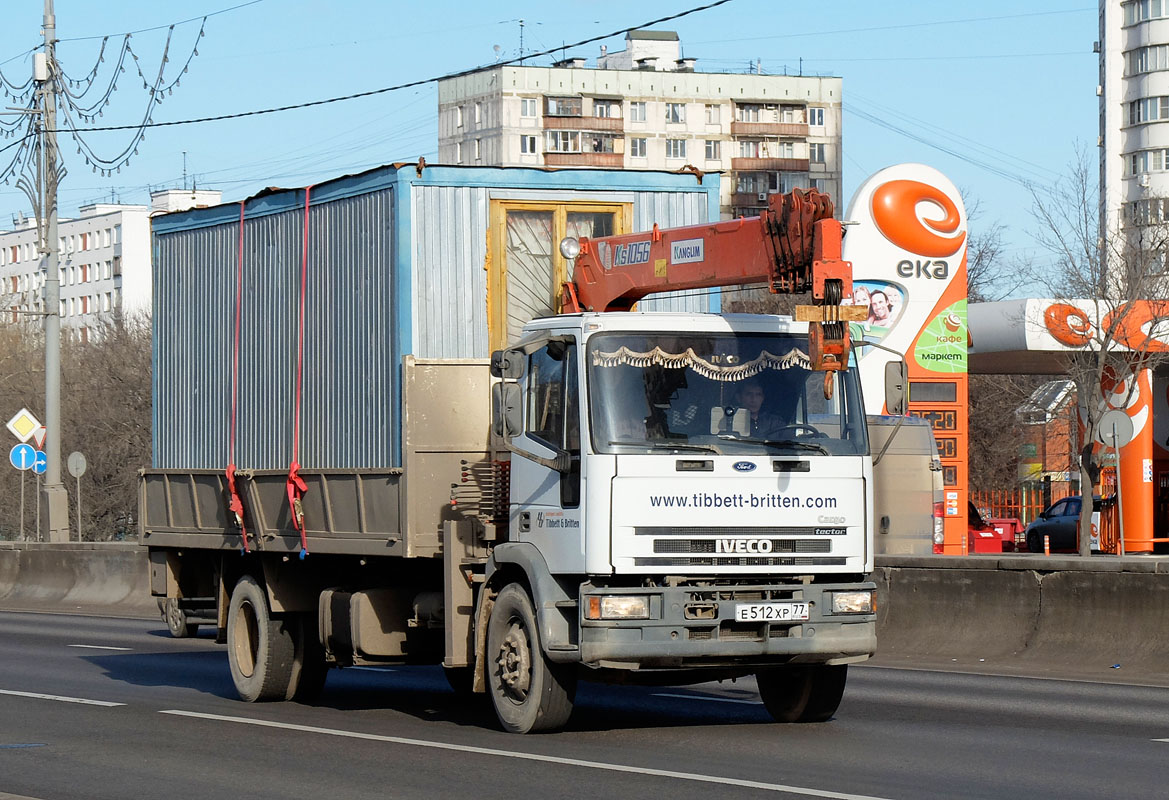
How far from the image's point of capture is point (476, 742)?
11.5 m

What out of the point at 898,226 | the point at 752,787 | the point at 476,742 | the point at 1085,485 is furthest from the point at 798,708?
the point at 1085,485

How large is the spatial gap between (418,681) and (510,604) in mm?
5353

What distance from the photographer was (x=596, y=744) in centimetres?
1129

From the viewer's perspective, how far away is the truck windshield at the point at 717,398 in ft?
36.3

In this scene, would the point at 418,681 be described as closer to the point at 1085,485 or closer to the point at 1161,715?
the point at 1161,715

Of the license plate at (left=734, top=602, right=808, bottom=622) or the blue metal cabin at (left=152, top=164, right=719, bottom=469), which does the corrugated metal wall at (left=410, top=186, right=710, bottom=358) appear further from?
the license plate at (left=734, top=602, right=808, bottom=622)

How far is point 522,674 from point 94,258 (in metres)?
142

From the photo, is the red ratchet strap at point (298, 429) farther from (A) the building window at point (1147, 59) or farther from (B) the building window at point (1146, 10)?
(B) the building window at point (1146, 10)

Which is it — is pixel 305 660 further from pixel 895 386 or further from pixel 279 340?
pixel 895 386

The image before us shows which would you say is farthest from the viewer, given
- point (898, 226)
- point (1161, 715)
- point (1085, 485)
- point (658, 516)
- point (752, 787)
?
point (1085, 485)

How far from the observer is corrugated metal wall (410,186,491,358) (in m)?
12.8

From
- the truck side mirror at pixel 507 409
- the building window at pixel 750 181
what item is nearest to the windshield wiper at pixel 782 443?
the truck side mirror at pixel 507 409

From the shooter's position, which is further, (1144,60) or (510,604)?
(1144,60)

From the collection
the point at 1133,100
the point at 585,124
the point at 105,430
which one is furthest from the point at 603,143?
the point at 105,430
